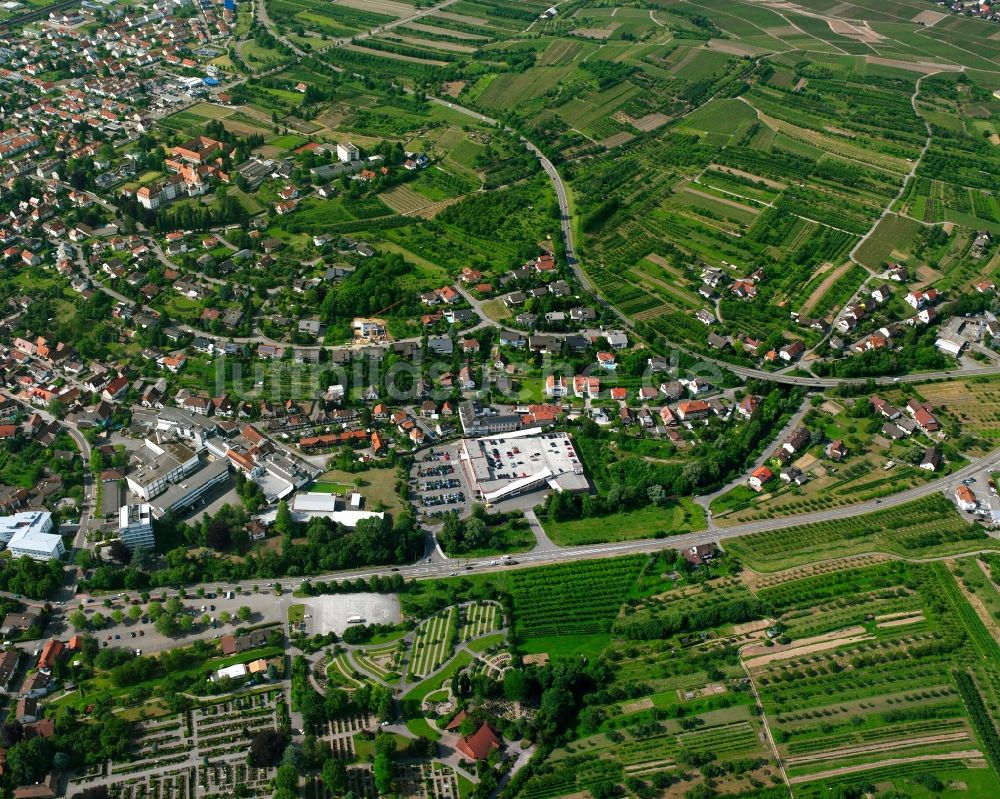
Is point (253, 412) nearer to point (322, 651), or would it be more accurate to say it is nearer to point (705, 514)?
point (322, 651)

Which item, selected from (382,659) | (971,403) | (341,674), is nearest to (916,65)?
(971,403)

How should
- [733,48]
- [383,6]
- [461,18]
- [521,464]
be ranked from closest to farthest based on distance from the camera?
[521,464] → [733,48] → [461,18] → [383,6]

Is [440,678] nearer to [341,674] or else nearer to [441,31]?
[341,674]

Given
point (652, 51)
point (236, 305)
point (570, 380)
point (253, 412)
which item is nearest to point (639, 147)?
point (652, 51)

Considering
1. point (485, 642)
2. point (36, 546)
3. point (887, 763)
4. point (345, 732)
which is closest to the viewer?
point (887, 763)

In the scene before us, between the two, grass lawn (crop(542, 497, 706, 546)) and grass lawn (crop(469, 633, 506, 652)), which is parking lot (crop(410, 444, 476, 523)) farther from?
grass lawn (crop(469, 633, 506, 652))

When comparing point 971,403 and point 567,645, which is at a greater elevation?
point 971,403

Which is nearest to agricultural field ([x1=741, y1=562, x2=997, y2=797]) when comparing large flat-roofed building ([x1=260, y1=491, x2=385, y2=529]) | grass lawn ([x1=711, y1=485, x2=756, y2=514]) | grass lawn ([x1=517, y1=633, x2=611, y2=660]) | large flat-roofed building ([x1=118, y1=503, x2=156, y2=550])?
grass lawn ([x1=711, y1=485, x2=756, y2=514])

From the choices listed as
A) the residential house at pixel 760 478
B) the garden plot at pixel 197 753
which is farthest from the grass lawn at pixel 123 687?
the residential house at pixel 760 478
